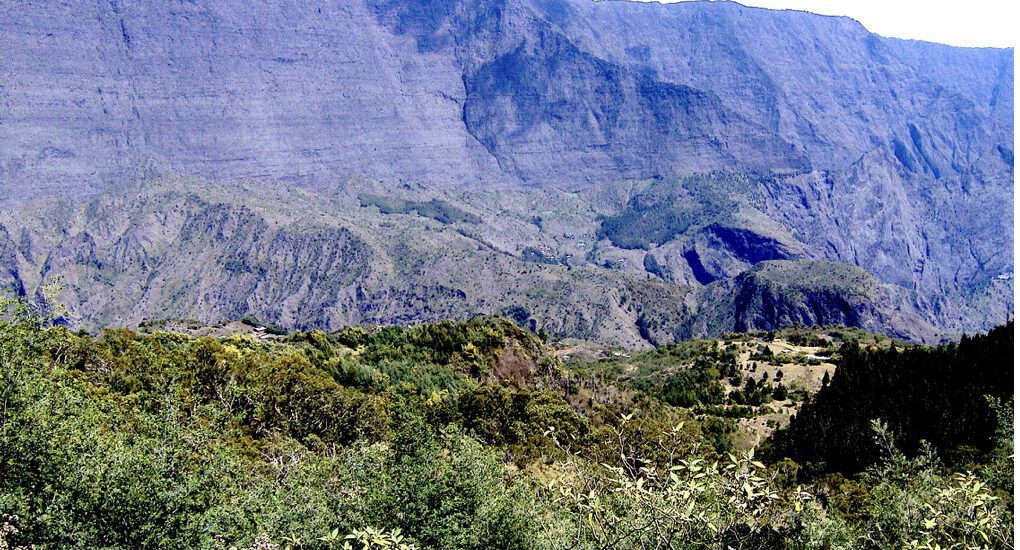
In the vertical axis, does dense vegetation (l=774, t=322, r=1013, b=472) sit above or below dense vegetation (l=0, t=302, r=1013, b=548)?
below

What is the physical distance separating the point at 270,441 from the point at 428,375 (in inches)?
773

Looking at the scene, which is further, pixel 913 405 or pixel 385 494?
pixel 913 405

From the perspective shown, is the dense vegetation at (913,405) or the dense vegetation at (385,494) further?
the dense vegetation at (913,405)

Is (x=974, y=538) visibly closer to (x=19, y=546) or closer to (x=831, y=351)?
(x=19, y=546)

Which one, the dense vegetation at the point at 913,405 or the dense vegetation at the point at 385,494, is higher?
the dense vegetation at the point at 385,494

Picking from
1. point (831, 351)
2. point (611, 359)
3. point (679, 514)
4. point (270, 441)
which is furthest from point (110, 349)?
point (831, 351)

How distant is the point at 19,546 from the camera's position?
16.4 meters

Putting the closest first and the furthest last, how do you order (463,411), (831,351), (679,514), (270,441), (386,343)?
(679,514)
(270,441)
(463,411)
(386,343)
(831,351)

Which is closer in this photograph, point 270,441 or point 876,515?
point 876,515

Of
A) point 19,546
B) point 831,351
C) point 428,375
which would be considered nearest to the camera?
point 19,546

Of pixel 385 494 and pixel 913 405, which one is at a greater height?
pixel 385 494

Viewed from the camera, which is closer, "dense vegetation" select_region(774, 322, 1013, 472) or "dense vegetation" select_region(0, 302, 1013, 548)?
"dense vegetation" select_region(0, 302, 1013, 548)

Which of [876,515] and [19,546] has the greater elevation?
[876,515]

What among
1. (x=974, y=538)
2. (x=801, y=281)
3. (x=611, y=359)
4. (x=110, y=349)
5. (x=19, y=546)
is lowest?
(x=801, y=281)
